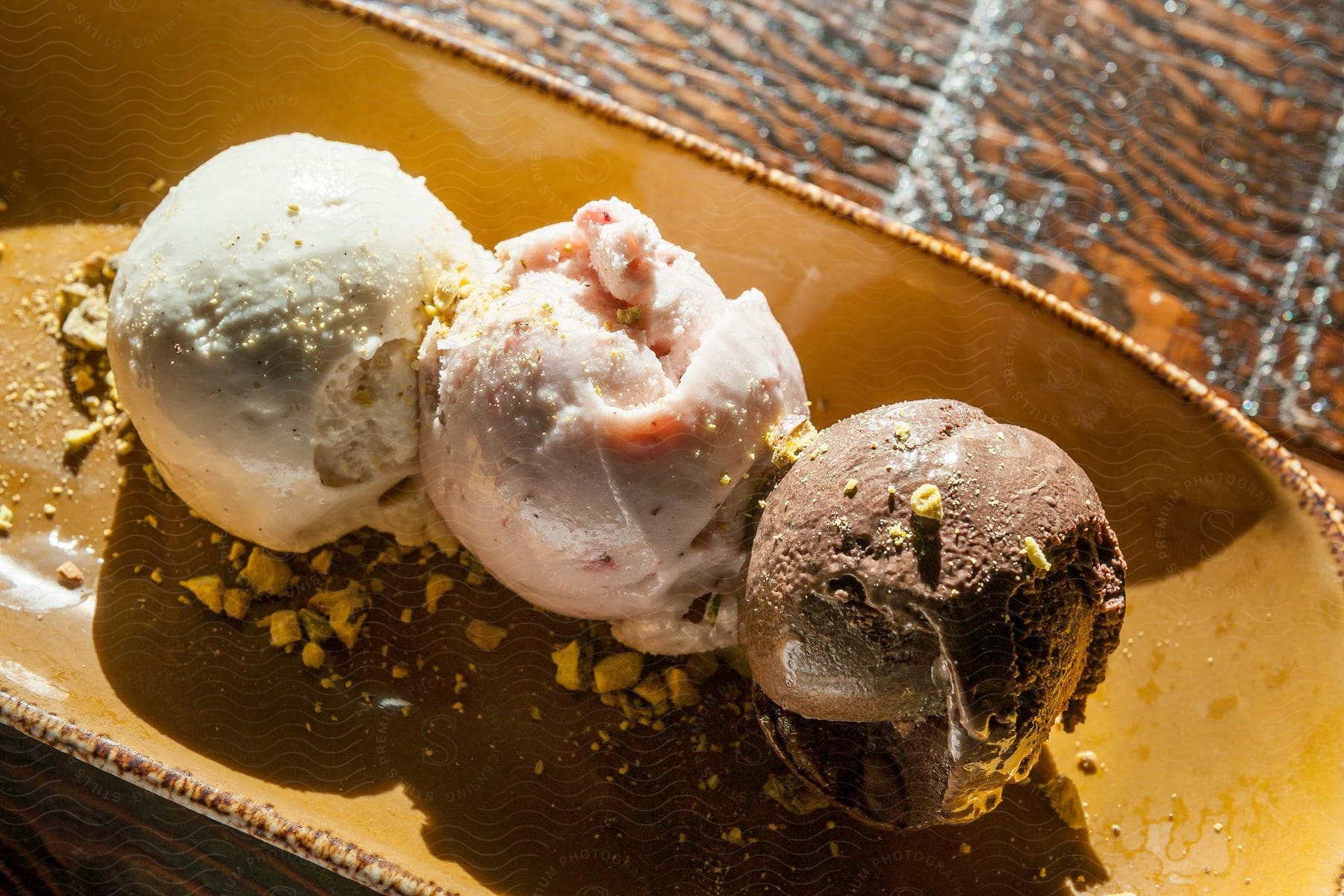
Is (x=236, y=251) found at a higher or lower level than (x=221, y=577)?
higher

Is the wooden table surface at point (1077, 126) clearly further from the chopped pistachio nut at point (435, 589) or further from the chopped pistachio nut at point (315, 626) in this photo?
the chopped pistachio nut at point (315, 626)

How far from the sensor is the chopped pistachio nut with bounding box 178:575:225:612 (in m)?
1.64

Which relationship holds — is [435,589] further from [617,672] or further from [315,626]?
[617,672]

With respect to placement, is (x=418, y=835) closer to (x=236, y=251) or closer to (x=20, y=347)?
(x=236, y=251)

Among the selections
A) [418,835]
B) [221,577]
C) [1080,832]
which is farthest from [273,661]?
[1080,832]

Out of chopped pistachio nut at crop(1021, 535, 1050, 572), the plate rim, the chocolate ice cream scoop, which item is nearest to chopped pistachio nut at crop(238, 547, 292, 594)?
the chocolate ice cream scoop

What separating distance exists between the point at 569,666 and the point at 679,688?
188 millimetres

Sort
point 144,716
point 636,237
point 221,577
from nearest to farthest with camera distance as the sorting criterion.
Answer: point 636,237
point 144,716
point 221,577

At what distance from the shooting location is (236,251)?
1.43m

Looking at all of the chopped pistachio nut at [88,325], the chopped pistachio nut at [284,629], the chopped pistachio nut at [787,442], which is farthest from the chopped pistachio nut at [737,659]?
the chopped pistachio nut at [88,325]

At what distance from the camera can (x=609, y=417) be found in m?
1.37

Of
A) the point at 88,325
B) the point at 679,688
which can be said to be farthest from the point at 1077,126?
the point at 88,325

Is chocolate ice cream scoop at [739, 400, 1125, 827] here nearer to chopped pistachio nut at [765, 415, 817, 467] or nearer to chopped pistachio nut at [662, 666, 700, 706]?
chopped pistachio nut at [765, 415, 817, 467]

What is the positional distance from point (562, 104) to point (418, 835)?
49.9 inches
